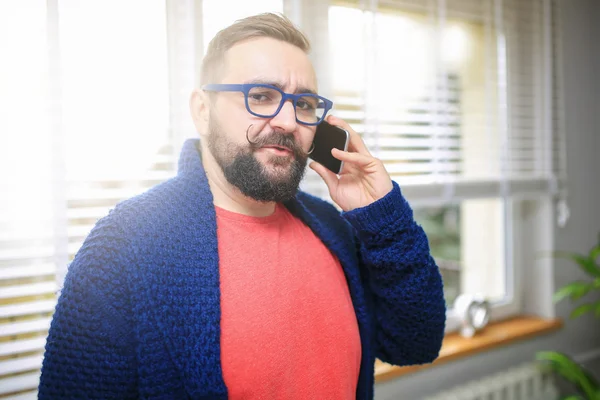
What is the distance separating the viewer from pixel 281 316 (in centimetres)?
87

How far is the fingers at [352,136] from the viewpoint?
3.40 feet

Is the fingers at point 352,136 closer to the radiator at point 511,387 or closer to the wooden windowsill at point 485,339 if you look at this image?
the wooden windowsill at point 485,339

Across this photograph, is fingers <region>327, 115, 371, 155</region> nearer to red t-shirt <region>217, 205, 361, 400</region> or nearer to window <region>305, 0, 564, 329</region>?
red t-shirt <region>217, 205, 361, 400</region>

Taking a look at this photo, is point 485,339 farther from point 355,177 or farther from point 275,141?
point 275,141

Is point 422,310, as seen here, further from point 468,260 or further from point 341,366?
point 468,260

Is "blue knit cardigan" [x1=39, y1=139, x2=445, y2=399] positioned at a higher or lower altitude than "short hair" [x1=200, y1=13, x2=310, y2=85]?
lower

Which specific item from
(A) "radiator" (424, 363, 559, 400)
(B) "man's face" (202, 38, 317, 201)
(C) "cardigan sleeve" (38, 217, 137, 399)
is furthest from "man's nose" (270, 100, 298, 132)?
(A) "radiator" (424, 363, 559, 400)

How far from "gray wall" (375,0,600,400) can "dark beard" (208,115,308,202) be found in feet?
5.56

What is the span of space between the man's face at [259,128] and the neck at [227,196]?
0.04 metres

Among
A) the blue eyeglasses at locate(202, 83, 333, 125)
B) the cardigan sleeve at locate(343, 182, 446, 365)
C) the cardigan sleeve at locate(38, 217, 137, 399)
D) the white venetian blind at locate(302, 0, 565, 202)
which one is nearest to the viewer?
the cardigan sleeve at locate(38, 217, 137, 399)

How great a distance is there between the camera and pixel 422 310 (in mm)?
1048

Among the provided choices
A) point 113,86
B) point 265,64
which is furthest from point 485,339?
point 113,86

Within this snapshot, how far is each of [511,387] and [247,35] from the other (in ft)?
5.66

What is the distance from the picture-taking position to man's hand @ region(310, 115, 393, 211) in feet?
3.27
